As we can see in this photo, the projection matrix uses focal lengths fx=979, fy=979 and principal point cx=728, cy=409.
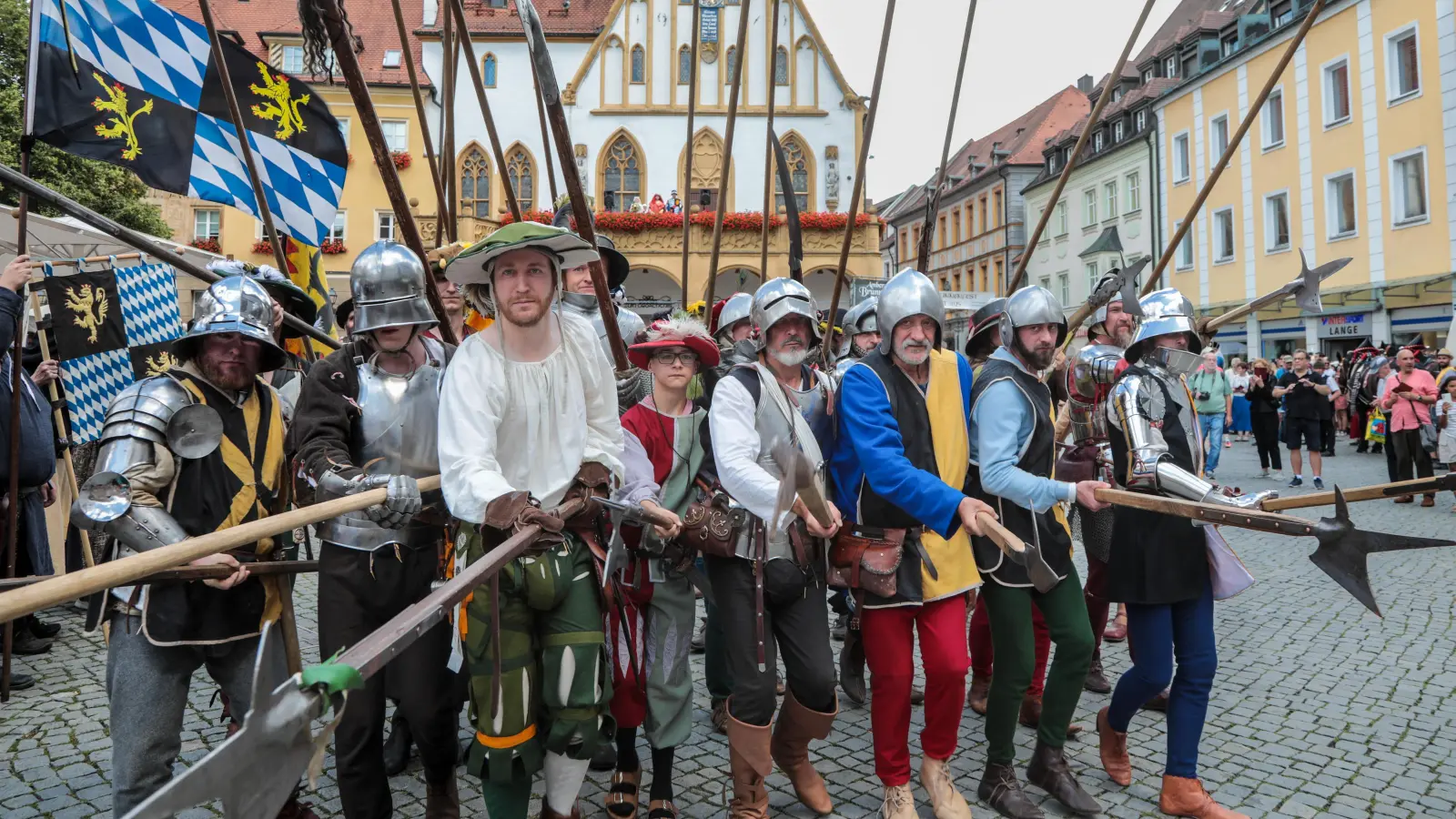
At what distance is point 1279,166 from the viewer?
79.4ft

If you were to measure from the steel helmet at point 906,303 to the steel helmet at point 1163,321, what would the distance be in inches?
29.4

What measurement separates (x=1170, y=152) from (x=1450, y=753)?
1137 inches

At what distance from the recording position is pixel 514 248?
279 centimetres

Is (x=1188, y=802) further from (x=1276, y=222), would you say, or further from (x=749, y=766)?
(x=1276, y=222)

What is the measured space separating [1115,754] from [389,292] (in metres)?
3.03

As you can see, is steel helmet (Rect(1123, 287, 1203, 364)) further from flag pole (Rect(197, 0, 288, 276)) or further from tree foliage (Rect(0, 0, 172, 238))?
tree foliage (Rect(0, 0, 172, 238))

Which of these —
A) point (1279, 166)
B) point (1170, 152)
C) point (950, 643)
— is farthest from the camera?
point (1170, 152)

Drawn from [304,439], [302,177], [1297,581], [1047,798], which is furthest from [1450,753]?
[302,177]

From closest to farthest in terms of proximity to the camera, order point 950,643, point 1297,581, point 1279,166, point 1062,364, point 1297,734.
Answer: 1. point 950,643
2. point 1297,734
3. point 1062,364
4. point 1297,581
5. point 1279,166

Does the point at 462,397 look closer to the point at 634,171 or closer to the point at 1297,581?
the point at 1297,581

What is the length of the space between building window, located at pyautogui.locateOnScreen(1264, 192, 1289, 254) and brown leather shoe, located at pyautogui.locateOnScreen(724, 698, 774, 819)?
2520cm

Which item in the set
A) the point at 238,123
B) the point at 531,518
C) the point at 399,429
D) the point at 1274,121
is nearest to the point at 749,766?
the point at 531,518

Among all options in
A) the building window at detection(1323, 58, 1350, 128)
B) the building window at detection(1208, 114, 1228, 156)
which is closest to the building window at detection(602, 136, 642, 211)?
the building window at detection(1208, 114, 1228, 156)

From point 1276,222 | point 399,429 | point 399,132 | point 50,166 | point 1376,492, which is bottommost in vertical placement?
point 1376,492
